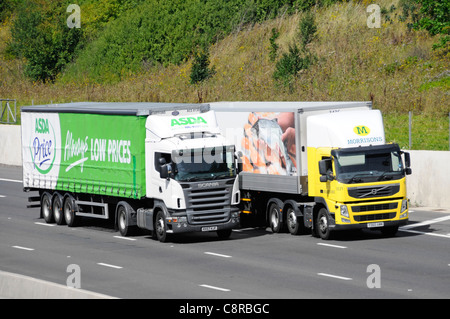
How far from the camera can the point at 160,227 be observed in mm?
24734

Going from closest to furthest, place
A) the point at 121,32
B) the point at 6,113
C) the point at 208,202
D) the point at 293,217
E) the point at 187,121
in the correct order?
the point at 208,202 < the point at 187,121 < the point at 293,217 < the point at 6,113 < the point at 121,32

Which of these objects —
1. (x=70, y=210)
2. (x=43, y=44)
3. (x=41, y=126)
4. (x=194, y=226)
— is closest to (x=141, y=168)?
(x=194, y=226)

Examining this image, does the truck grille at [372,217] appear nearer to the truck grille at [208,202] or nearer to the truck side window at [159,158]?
the truck grille at [208,202]

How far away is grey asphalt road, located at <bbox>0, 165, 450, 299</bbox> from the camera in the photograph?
A: 17.7 meters

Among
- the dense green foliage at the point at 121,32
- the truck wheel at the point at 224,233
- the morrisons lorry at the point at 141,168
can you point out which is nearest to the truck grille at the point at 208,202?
the morrisons lorry at the point at 141,168

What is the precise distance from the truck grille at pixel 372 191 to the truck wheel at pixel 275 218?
2.81m

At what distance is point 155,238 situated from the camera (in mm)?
25438

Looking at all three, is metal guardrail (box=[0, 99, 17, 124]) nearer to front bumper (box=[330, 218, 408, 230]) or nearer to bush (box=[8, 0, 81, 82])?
bush (box=[8, 0, 81, 82])

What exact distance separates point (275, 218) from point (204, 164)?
2960 millimetres

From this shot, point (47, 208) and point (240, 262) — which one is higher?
point (47, 208)

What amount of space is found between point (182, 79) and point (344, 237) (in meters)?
31.3

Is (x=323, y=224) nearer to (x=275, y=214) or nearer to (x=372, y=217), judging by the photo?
(x=372, y=217)

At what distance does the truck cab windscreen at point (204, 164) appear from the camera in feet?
79.2

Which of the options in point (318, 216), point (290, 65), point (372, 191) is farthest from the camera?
point (290, 65)
